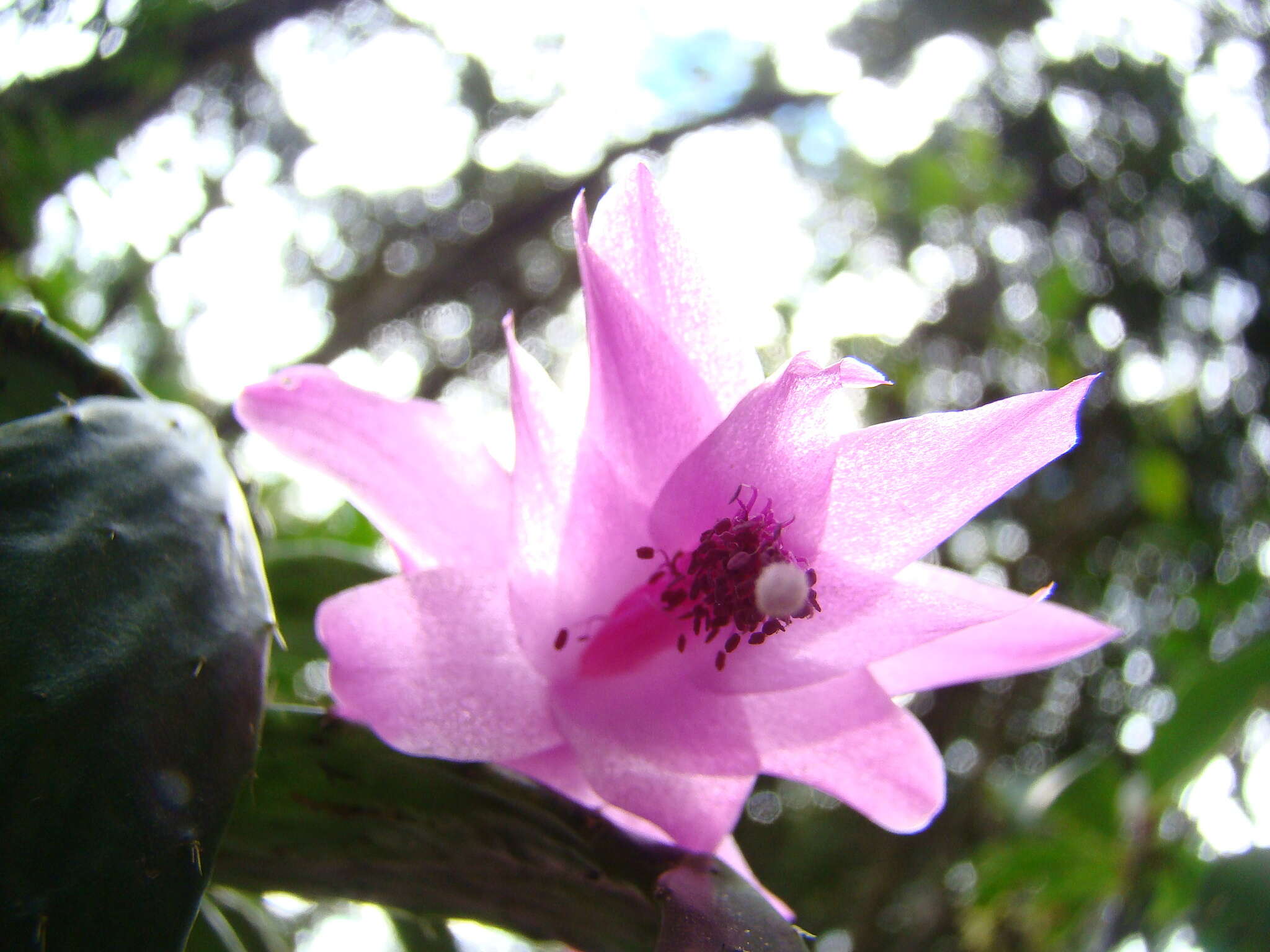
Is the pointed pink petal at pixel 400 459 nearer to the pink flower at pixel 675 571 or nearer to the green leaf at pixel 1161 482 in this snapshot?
the pink flower at pixel 675 571

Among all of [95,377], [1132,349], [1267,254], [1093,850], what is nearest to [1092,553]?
[1132,349]

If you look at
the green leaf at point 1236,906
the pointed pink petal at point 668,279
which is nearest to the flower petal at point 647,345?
the pointed pink petal at point 668,279

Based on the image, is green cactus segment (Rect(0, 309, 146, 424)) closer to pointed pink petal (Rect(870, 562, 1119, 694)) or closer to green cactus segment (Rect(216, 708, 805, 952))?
green cactus segment (Rect(216, 708, 805, 952))

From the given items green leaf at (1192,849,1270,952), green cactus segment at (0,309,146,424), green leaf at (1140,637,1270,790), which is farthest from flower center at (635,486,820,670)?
green leaf at (1140,637,1270,790)

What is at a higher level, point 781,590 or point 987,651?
point 781,590

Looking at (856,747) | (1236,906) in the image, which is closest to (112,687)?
(856,747)

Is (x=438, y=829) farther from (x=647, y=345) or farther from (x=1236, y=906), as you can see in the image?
(x=1236, y=906)
